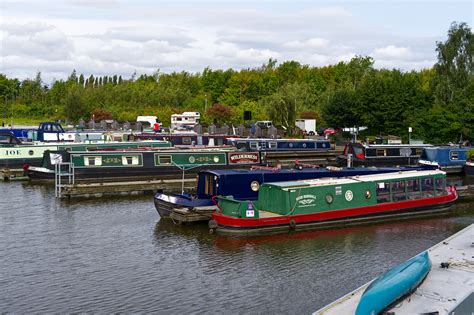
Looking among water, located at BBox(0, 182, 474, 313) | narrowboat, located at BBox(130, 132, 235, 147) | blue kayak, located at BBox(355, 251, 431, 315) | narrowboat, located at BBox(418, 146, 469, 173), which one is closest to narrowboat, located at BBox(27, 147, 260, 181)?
water, located at BBox(0, 182, 474, 313)

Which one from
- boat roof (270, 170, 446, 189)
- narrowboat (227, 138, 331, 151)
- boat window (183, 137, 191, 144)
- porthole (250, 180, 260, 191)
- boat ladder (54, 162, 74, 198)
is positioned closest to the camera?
boat roof (270, 170, 446, 189)

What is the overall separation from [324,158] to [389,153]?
7505mm

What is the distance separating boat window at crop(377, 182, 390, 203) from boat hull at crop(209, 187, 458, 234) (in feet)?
1.13

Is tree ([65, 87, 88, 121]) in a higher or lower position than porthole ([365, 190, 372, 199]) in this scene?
higher

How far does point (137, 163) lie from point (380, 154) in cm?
2289

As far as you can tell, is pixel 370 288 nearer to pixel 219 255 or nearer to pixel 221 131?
pixel 219 255

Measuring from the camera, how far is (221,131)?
296ft

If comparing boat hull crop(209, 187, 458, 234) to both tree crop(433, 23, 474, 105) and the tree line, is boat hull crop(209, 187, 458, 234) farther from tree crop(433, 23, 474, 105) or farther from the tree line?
tree crop(433, 23, 474, 105)

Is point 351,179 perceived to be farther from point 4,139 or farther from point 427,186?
point 4,139

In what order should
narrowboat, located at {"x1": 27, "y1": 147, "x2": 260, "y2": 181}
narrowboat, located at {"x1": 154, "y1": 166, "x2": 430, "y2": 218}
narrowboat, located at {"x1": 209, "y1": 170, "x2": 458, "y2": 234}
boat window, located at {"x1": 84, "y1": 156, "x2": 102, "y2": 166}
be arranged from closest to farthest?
narrowboat, located at {"x1": 209, "y1": 170, "x2": 458, "y2": 234} → narrowboat, located at {"x1": 154, "y1": 166, "x2": 430, "y2": 218} → narrowboat, located at {"x1": 27, "y1": 147, "x2": 260, "y2": 181} → boat window, located at {"x1": 84, "y1": 156, "x2": 102, "y2": 166}

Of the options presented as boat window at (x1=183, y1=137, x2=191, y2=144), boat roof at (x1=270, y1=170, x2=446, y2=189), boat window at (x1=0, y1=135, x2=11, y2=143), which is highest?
boat window at (x1=0, y1=135, x2=11, y2=143)

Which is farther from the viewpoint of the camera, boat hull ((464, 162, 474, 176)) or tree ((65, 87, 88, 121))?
tree ((65, 87, 88, 121))

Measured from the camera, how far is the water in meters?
20.7

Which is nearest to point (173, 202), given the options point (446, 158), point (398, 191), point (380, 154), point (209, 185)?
point (209, 185)
